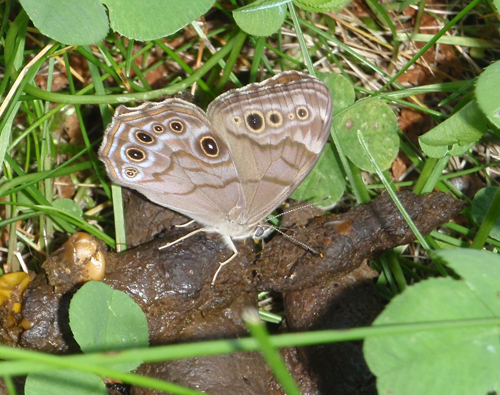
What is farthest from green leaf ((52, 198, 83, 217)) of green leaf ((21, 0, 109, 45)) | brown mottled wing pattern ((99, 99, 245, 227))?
green leaf ((21, 0, 109, 45))

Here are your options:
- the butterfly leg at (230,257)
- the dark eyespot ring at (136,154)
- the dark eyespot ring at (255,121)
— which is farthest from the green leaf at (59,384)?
the dark eyespot ring at (255,121)

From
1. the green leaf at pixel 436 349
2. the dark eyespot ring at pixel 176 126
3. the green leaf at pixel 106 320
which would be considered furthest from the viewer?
Result: the dark eyespot ring at pixel 176 126

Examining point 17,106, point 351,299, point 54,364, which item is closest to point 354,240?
point 351,299

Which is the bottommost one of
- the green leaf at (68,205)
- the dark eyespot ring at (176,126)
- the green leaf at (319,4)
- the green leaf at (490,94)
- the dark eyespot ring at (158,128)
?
the green leaf at (68,205)

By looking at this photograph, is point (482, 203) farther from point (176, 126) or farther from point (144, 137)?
point (144, 137)

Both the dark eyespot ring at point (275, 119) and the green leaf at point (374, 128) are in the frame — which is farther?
the green leaf at point (374, 128)

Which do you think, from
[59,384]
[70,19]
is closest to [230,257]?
[59,384]

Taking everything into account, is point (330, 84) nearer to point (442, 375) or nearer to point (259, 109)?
point (259, 109)

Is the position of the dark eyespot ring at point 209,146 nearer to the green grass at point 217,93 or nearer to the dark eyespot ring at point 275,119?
the dark eyespot ring at point 275,119
